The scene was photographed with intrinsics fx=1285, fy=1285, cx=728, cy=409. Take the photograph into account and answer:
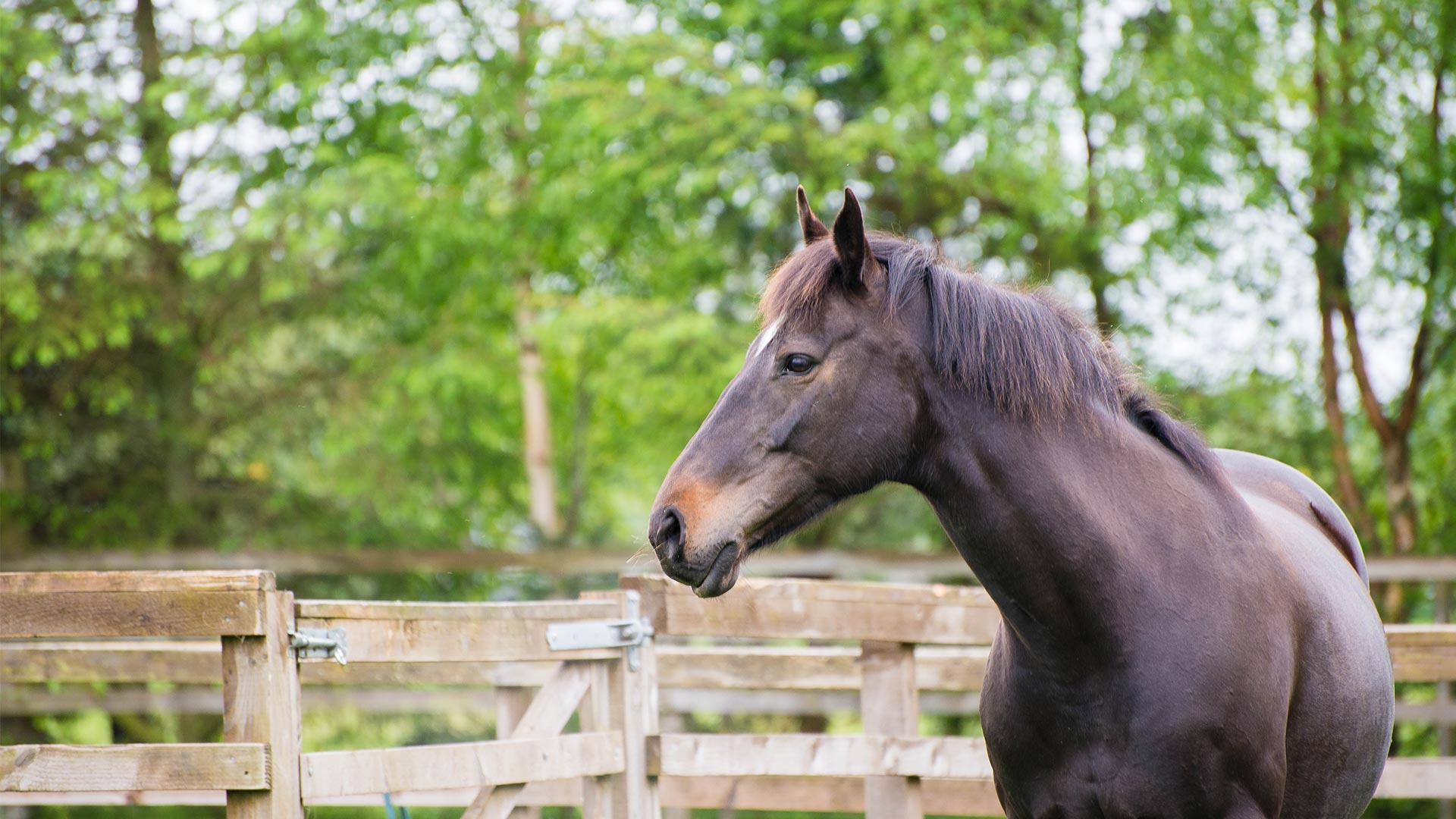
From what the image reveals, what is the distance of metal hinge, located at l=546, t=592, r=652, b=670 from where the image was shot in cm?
345

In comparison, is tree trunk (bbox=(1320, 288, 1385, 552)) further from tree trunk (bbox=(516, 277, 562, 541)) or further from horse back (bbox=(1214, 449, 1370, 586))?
tree trunk (bbox=(516, 277, 562, 541))

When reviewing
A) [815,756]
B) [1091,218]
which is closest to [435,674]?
[815,756]

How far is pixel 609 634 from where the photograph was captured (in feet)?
11.8

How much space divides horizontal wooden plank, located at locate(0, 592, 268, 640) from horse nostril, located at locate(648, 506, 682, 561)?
0.90 m

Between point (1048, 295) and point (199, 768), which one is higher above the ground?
point (1048, 295)

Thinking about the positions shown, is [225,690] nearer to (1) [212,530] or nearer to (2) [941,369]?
(2) [941,369]

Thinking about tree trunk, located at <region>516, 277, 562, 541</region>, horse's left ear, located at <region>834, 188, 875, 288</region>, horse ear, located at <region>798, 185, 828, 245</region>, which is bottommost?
horse's left ear, located at <region>834, 188, 875, 288</region>

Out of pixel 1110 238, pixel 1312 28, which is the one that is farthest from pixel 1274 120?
pixel 1110 238

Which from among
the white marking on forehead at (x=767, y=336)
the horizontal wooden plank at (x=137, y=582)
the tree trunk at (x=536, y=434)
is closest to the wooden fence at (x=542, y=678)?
the horizontal wooden plank at (x=137, y=582)

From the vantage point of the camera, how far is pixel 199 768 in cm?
273

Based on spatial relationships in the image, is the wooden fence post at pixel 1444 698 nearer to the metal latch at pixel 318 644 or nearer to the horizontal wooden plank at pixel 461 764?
the horizontal wooden plank at pixel 461 764

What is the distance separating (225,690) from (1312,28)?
8.49 m

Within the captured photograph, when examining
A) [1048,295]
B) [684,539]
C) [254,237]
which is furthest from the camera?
[254,237]

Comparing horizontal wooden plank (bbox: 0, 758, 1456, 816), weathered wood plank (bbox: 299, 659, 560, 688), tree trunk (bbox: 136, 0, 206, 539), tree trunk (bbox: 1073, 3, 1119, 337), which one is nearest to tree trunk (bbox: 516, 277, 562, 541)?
tree trunk (bbox: 136, 0, 206, 539)
